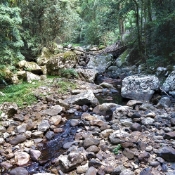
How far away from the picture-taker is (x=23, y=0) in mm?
8812

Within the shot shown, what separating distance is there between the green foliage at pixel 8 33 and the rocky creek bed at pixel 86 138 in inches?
66.1

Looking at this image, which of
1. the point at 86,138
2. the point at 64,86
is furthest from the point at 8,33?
the point at 86,138

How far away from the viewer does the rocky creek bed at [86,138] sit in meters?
3.22

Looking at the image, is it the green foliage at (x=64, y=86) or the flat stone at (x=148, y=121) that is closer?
the flat stone at (x=148, y=121)

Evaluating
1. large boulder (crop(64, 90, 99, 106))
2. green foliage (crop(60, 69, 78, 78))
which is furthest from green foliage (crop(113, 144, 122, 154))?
green foliage (crop(60, 69, 78, 78))

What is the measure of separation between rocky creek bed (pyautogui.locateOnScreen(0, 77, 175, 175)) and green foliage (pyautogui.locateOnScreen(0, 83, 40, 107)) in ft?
0.86

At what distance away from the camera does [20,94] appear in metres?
6.15

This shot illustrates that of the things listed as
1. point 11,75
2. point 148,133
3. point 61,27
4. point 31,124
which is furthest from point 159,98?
point 61,27

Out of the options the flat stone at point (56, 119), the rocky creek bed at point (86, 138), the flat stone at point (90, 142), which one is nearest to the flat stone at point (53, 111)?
the rocky creek bed at point (86, 138)

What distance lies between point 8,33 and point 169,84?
542cm

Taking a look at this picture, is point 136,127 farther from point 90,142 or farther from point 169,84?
point 169,84

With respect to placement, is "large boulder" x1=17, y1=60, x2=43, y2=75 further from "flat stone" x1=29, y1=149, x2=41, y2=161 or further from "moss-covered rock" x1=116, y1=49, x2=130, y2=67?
"flat stone" x1=29, y1=149, x2=41, y2=161

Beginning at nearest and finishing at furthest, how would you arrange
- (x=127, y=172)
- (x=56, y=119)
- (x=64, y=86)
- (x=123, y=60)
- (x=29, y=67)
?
(x=127, y=172) < (x=56, y=119) < (x=64, y=86) < (x=29, y=67) < (x=123, y=60)

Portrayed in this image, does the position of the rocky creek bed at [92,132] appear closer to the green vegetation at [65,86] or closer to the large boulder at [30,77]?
the large boulder at [30,77]
